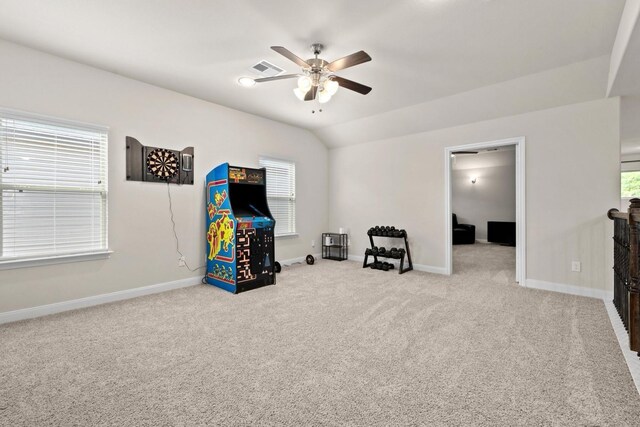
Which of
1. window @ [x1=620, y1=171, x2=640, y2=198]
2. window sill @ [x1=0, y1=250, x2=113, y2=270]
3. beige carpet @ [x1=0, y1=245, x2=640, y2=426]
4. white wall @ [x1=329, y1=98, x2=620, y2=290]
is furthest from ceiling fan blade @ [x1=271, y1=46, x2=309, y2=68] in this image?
window @ [x1=620, y1=171, x2=640, y2=198]

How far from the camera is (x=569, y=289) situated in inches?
146

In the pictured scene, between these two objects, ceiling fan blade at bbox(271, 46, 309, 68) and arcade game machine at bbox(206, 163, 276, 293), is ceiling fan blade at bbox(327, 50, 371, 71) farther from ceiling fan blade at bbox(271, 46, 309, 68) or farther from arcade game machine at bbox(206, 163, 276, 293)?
arcade game machine at bbox(206, 163, 276, 293)

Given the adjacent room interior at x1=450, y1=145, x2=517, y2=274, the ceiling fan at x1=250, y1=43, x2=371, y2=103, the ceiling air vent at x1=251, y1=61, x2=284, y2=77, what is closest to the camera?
the ceiling fan at x1=250, y1=43, x2=371, y2=103

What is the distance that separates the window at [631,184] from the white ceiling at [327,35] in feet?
27.0

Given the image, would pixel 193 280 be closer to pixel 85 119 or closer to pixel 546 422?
pixel 85 119

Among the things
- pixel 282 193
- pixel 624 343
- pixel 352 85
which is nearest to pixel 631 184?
pixel 624 343

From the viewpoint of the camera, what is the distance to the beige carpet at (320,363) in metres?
1.58

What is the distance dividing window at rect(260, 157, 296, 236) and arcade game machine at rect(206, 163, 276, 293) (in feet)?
3.21

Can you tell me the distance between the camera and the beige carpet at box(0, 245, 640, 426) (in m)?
1.58

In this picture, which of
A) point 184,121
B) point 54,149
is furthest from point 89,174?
point 184,121

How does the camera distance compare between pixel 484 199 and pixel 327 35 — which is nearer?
pixel 327 35

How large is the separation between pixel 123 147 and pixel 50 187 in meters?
0.84

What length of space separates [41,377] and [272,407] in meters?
1.58

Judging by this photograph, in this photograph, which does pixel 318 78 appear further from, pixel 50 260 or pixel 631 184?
pixel 631 184
